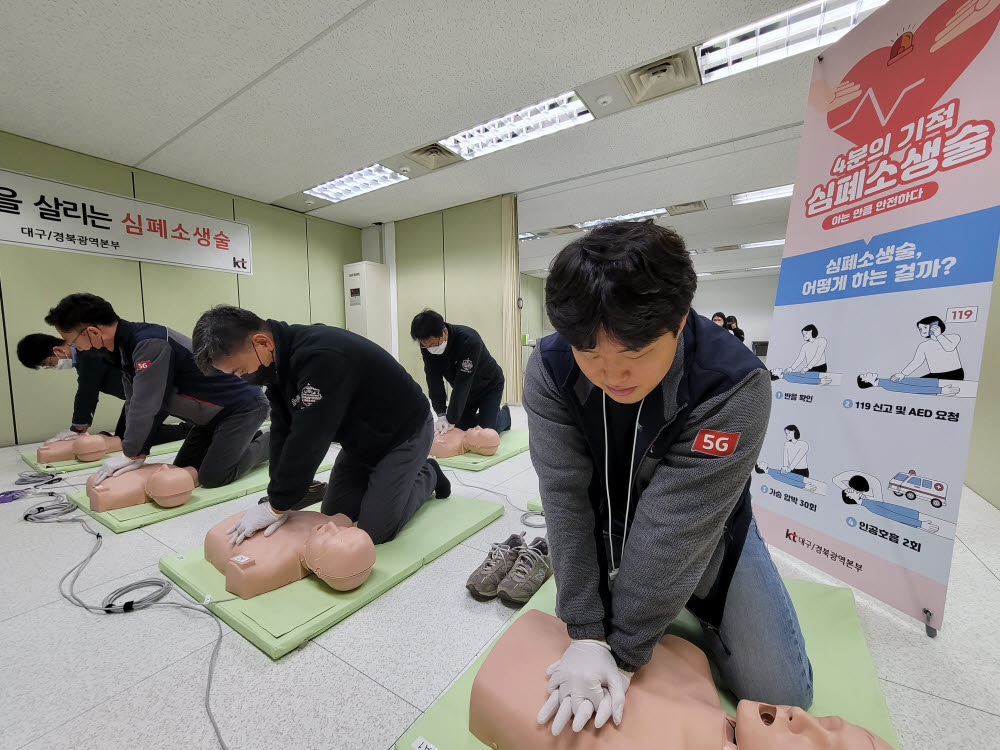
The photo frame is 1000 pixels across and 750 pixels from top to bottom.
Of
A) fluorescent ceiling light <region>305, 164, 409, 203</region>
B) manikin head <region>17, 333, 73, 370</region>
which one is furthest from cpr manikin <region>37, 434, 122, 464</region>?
fluorescent ceiling light <region>305, 164, 409, 203</region>

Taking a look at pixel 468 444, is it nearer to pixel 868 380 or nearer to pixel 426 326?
pixel 426 326

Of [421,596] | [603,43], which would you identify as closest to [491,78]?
[603,43]

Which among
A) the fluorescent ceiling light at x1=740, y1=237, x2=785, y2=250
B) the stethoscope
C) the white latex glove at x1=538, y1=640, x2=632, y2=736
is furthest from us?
the fluorescent ceiling light at x1=740, y1=237, x2=785, y2=250

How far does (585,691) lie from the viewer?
79 centimetres

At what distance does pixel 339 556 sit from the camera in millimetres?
1450

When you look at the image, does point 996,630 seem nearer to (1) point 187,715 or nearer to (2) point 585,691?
(2) point 585,691

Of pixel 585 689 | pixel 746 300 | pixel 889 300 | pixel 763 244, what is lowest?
pixel 585 689

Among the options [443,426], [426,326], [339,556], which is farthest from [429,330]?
[339,556]

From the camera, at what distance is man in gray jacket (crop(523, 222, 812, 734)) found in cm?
67

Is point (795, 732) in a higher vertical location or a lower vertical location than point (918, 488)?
lower

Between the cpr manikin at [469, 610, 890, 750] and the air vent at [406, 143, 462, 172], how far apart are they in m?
4.04

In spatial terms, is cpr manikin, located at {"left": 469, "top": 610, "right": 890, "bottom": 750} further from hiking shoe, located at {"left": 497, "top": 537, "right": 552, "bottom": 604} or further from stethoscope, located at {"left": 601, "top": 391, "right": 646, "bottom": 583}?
hiking shoe, located at {"left": 497, "top": 537, "right": 552, "bottom": 604}

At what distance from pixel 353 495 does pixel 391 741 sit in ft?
3.93

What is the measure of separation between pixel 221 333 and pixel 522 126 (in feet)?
10.1
